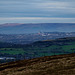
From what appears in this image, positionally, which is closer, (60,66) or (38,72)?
(38,72)

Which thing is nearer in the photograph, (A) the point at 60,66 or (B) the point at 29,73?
(B) the point at 29,73

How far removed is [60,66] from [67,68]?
2656mm

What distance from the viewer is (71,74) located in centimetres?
4469

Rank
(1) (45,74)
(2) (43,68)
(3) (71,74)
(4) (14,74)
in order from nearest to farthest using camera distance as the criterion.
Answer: (3) (71,74)
(1) (45,74)
(4) (14,74)
(2) (43,68)

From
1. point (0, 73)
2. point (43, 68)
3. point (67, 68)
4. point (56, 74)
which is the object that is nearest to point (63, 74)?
point (56, 74)

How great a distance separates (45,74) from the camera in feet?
156

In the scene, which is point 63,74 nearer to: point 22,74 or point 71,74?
point 71,74

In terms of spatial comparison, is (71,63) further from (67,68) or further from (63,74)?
(63,74)

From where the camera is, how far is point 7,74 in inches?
2084

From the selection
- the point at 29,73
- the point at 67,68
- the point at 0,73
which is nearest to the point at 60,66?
the point at 67,68

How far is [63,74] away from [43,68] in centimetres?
965

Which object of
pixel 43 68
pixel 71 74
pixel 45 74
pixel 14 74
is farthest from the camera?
pixel 43 68

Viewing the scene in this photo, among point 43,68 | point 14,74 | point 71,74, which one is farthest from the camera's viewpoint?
point 43,68

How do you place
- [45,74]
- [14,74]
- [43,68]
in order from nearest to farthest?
[45,74]
[14,74]
[43,68]
